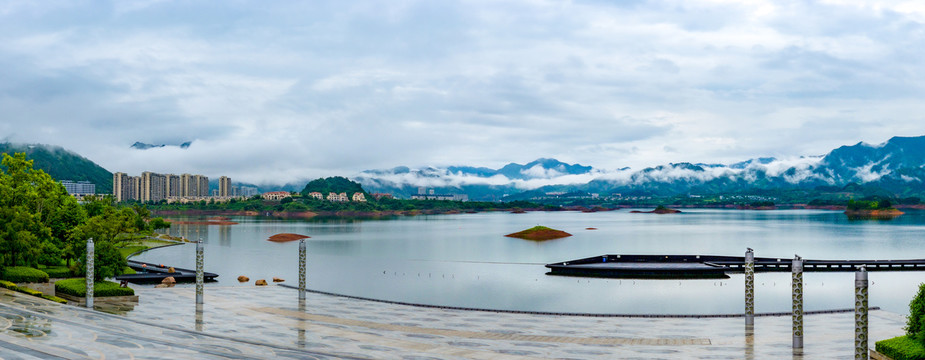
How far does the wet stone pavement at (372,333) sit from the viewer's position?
24.1 meters

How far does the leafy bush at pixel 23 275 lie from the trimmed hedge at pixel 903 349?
4620 centimetres

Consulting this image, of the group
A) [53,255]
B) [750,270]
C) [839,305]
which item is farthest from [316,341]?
[839,305]

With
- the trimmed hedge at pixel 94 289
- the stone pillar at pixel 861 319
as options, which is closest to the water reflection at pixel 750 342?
the stone pillar at pixel 861 319

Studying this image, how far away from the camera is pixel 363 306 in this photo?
39781 mm

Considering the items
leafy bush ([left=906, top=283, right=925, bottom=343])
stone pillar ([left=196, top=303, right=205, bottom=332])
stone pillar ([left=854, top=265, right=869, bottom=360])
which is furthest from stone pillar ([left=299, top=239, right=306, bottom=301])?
leafy bush ([left=906, top=283, right=925, bottom=343])

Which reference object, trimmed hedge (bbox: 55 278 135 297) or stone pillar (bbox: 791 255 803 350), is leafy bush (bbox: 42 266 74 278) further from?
stone pillar (bbox: 791 255 803 350)

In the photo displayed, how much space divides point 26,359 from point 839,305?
5220cm

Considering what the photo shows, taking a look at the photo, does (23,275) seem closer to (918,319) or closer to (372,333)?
(372,333)

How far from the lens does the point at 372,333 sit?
29656mm

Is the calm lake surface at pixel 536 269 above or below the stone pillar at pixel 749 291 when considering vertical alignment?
below

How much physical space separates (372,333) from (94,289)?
18.7 m

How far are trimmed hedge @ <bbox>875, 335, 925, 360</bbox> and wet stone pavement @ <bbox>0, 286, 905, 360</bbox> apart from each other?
11.7 feet

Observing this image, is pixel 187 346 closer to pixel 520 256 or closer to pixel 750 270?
pixel 750 270

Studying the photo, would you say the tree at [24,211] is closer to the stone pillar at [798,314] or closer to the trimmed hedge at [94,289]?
the trimmed hedge at [94,289]
